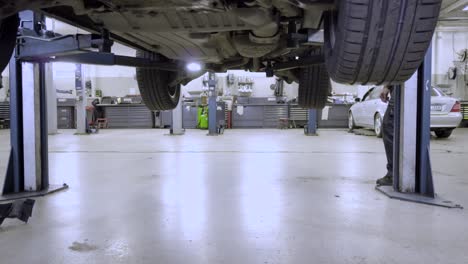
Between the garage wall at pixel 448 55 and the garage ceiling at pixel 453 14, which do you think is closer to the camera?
the garage ceiling at pixel 453 14

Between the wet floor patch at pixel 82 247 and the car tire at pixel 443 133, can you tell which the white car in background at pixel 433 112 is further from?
the wet floor patch at pixel 82 247

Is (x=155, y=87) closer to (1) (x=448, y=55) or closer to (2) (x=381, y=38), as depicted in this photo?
(2) (x=381, y=38)

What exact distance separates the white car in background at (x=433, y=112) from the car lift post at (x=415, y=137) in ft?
12.2

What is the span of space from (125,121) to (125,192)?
9229 mm

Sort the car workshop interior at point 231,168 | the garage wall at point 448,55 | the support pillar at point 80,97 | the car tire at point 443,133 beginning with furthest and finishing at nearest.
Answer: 1. the garage wall at point 448,55
2. the support pillar at point 80,97
3. the car tire at point 443,133
4. the car workshop interior at point 231,168

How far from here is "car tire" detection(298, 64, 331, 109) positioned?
9.41ft

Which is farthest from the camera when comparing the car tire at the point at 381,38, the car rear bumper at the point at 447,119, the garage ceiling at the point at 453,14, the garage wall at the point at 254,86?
the garage wall at the point at 254,86

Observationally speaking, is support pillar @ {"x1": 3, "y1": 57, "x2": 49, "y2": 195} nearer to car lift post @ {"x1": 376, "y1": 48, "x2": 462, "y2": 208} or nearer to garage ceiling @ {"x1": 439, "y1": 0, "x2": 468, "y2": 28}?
car lift post @ {"x1": 376, "y1": 48, "x2": 462, "y2": 208}

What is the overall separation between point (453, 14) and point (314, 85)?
31.5 feet

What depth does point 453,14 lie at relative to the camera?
10.0 meters

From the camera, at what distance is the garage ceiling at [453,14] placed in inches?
344

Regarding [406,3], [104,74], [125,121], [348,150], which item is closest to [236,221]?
[406,3]

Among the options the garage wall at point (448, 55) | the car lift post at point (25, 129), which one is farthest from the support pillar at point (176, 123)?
the garage wall at point (448, 55)

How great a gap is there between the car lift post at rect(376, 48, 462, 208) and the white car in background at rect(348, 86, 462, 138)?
146 inches
